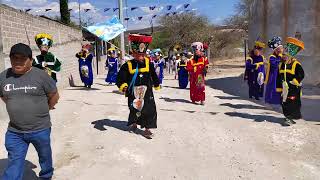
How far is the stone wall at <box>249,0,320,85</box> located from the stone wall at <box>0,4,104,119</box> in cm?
846

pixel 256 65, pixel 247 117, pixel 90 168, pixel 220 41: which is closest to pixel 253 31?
pixel 256 65

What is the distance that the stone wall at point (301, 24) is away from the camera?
16703mm

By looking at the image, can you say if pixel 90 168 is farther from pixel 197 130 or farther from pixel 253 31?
pixel 253 31

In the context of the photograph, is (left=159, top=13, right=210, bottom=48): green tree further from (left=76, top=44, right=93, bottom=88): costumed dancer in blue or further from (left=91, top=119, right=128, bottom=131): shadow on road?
(left=91, top=119, right=128, bottom=131): shadow on road

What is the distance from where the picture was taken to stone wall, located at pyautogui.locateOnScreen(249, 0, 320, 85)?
658 inches

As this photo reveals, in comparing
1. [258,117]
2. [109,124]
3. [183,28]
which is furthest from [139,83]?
[183,28]

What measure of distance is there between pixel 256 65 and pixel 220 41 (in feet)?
165

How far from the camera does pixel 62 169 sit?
20.3 feet

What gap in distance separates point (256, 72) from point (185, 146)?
6.53m

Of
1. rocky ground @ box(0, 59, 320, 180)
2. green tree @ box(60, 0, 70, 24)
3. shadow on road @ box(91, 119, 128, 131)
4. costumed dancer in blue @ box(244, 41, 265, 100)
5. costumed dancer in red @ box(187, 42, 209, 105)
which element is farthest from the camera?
green tree @ box(60, 0, 70, 24)

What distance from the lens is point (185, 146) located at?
24.6 feet

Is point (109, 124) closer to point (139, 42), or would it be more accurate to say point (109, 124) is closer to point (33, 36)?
point (139, 42)

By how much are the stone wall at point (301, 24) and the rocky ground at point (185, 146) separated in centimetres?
625

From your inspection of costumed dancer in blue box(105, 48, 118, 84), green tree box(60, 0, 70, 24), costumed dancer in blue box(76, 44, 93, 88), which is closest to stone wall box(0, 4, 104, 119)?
costumed dancer in blue box(76, 44, 93, 88)
